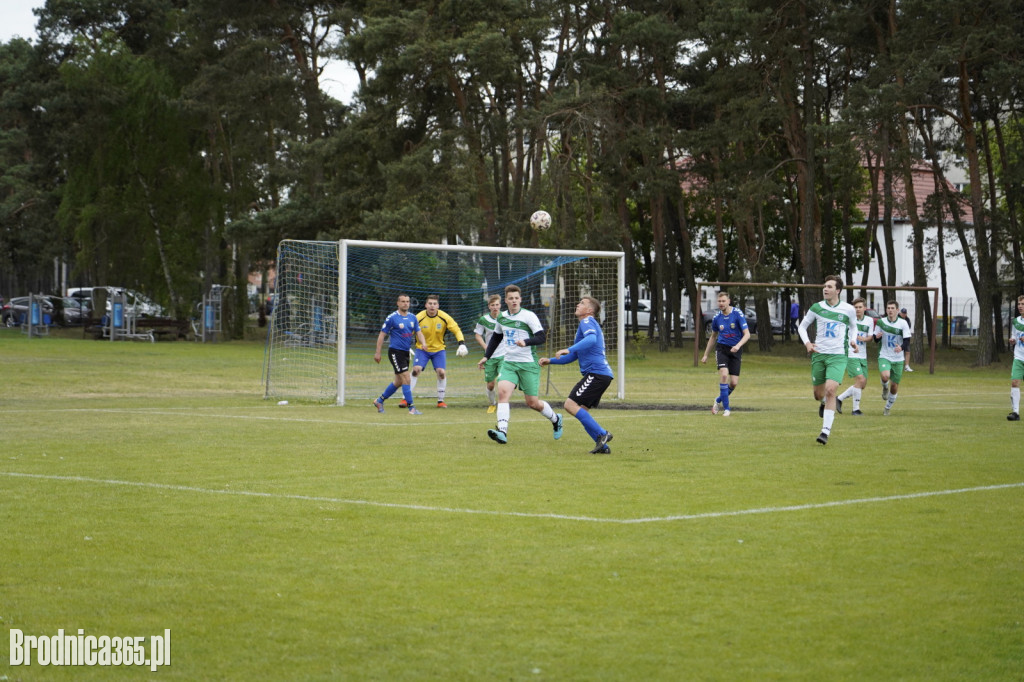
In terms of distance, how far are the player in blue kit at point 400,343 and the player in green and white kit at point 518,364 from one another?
4756 millimetres

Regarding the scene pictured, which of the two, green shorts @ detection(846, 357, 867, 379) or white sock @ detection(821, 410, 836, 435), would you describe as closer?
white sock @ detection(821, 410, 836, 435)

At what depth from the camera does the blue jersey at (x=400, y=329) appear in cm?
1997

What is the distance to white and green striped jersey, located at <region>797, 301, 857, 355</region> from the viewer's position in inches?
617

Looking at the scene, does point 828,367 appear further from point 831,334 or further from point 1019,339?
point 1019,339

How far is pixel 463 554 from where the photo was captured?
777cm

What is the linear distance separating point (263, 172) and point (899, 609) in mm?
48008

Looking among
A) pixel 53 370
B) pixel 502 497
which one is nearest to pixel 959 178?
pixel 53 370

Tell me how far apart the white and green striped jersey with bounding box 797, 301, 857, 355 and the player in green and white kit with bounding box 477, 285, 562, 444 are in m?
3.60

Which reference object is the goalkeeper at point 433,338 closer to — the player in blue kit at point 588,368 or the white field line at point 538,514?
the player in blue kit at point 588,368

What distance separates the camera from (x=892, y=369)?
65.3 feet

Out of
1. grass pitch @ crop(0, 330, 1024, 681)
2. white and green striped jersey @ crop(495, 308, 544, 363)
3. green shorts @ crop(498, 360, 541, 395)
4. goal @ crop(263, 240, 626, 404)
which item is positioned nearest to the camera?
grass pitch @ crop(0, 330, 1024, 681)
